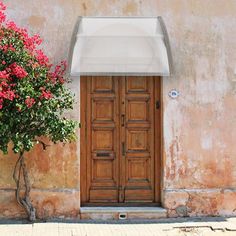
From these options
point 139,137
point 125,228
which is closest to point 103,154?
point 139,137

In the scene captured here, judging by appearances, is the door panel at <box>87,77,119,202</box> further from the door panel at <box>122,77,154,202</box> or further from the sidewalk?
the sidewalk

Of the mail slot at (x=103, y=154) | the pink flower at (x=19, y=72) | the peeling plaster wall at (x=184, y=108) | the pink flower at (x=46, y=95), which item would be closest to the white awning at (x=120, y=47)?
the peeling plaster wall at (x=184, y=108)

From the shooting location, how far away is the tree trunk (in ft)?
24.0

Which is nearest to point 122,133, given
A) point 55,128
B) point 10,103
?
point 55,128

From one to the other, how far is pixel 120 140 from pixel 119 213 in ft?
3.91

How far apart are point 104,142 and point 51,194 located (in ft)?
3.97

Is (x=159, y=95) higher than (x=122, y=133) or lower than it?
higher

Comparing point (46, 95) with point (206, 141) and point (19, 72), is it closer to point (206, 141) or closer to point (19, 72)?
point (19, 72)

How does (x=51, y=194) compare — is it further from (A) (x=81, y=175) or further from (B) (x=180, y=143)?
(B) (x=180, y=143)

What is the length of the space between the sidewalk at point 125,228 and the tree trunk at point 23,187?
0.75 feet

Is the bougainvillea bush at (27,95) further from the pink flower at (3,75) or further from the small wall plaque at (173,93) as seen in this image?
the small wall plaque at (173,93)

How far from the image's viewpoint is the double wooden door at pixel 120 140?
7816 millimetres

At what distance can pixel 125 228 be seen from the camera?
279 inches

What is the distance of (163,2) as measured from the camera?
776 cm
